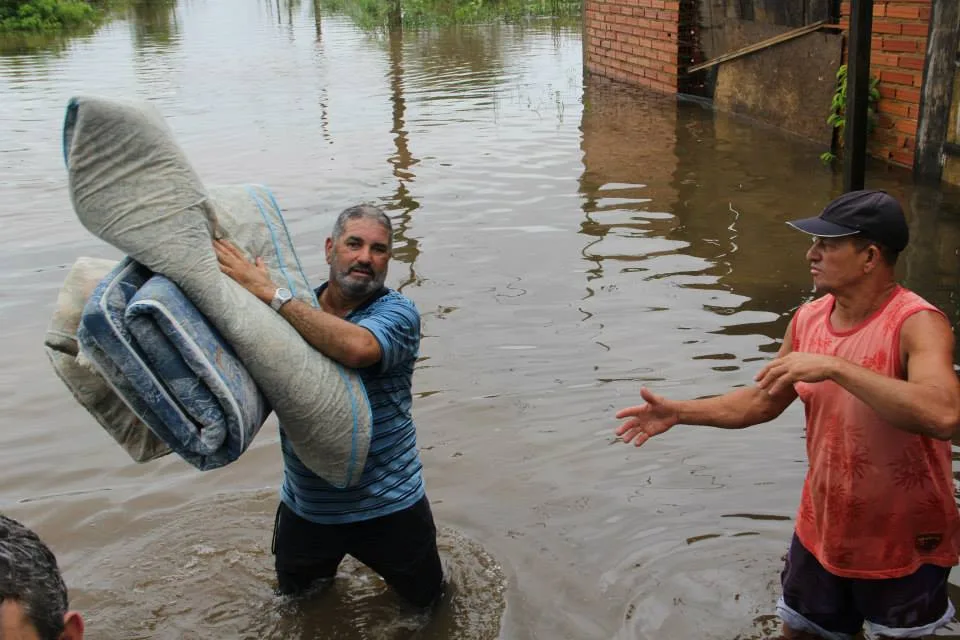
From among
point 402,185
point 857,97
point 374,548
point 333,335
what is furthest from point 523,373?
point 402,185

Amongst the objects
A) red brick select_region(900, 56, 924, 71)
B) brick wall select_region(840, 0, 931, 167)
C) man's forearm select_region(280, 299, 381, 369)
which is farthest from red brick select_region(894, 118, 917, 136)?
man's forearm select_region(280, 299, 381, 369)

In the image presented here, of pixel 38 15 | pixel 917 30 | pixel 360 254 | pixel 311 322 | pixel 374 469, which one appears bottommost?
pixel 374 469

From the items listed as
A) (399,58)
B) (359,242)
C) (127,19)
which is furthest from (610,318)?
(127,19)

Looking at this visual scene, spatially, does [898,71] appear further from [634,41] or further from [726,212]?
[634,41]

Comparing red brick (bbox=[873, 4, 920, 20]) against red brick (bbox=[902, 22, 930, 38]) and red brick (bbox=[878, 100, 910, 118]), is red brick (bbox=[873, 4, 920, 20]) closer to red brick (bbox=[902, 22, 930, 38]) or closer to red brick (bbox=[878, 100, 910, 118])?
red brick (bbox=[902, 22, 930, 38])

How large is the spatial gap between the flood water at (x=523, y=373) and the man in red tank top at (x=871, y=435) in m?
1.01

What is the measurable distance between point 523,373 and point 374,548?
2.96 meters

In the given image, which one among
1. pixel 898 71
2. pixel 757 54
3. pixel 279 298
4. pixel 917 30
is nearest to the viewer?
pixel 279 298

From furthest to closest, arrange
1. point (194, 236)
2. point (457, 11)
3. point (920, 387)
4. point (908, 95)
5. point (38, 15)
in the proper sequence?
point (38, 15) < point (457, 11) < point (908, 95) < point (194, 236) < point (920, 387)

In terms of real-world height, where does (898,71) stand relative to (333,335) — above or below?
above

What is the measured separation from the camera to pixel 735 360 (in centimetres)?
640

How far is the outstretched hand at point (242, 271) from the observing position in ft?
9.93

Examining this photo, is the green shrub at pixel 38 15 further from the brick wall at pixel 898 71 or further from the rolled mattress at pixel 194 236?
the rolled mattress at pixel 194 236

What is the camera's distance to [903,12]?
939 cm
